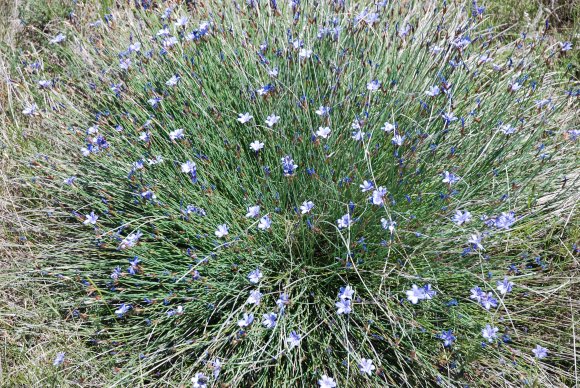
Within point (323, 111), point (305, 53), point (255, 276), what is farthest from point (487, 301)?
point (305, 53)

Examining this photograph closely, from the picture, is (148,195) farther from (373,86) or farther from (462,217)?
(462,217)

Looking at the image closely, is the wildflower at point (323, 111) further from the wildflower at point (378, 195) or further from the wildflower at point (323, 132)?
the wildflower at point (378, 195)

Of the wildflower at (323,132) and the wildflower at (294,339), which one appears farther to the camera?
the wildflower at (323,132)

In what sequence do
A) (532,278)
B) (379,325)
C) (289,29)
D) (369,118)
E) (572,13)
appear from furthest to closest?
(572,13) → (289,29) → (369,118) → (532,278) → (379,325)

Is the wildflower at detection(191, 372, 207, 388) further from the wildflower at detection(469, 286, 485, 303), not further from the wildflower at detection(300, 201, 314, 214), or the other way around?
the wildflower at detection(469, 286, 485, 303)

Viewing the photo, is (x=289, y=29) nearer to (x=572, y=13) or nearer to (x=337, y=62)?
(x=337, y=62)

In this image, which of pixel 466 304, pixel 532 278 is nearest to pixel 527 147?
pixel 532 278

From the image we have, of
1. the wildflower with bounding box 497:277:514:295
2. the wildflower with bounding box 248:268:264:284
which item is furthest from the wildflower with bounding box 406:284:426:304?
the wildflower with bounding box 248:268:264:284

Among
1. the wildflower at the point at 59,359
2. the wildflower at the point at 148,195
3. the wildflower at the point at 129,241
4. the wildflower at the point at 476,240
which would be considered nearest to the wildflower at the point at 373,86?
the wildflower at the point at 476,240

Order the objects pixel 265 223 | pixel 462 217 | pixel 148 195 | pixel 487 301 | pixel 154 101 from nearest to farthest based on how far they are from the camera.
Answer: pixel 487 301 < pixel 462 217 < pixel 265 223 < pixel 148 195 < pixel 154 101
